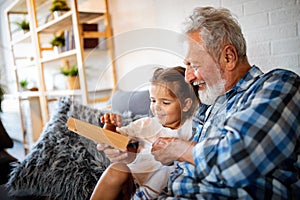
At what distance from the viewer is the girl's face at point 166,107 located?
92cm

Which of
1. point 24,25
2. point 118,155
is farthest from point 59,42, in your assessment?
point 118,155

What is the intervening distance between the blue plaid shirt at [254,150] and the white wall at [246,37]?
0.93 feet

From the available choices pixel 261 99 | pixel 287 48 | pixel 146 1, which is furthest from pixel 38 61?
pixel 261 99

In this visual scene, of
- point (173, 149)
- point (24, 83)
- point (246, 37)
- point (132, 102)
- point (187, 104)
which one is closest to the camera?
point (173, 149)

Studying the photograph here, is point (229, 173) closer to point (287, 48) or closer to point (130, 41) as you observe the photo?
point (130, 41)

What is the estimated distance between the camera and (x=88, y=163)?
1.32 metres

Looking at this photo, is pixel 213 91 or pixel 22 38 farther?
pixel 22 38

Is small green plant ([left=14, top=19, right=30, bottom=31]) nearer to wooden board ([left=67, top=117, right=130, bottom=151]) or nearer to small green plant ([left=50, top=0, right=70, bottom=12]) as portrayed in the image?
small green plant ([left=50, top=0, right=70, bottom=12])

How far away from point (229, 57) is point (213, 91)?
12 cm

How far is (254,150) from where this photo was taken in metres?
0.73

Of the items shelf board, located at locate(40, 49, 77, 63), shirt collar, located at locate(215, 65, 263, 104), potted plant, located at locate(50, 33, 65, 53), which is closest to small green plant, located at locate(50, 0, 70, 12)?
Answer: potted plant, located at locate(50, 33, 65, 53)

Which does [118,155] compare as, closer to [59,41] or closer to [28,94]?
[59,41]

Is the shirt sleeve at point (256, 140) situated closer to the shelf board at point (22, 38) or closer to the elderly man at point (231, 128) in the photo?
the elderly man at point (231, 128)

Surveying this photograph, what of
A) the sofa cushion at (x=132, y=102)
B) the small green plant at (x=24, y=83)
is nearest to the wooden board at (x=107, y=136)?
the sofa cushion at (x=132, y=102)
